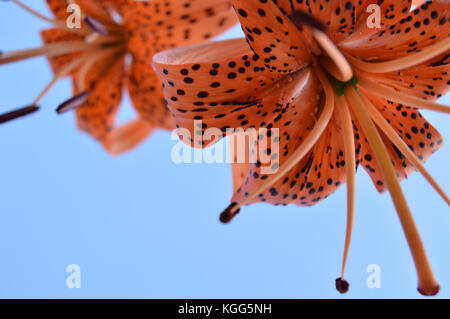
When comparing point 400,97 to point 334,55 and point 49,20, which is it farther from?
point 49,20

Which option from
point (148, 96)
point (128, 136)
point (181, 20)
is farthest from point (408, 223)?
point (128, 136)

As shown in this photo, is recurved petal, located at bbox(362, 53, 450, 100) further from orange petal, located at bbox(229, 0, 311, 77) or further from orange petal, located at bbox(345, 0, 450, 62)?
orange petal, located at bbox(229, 0, 311, 77)

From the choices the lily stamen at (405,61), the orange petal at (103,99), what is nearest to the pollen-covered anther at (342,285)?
the lily stamen at (405,61)

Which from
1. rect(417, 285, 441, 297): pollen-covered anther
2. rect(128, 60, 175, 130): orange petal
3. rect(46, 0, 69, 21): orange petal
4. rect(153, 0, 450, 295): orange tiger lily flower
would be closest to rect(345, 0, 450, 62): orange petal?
rect(153, 0, 450, 295): orange tiger lily flower

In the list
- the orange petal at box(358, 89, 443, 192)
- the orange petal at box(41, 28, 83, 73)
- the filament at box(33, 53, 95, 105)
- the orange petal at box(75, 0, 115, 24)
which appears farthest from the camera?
the orange petal at box(41, 28, 83, 73)
